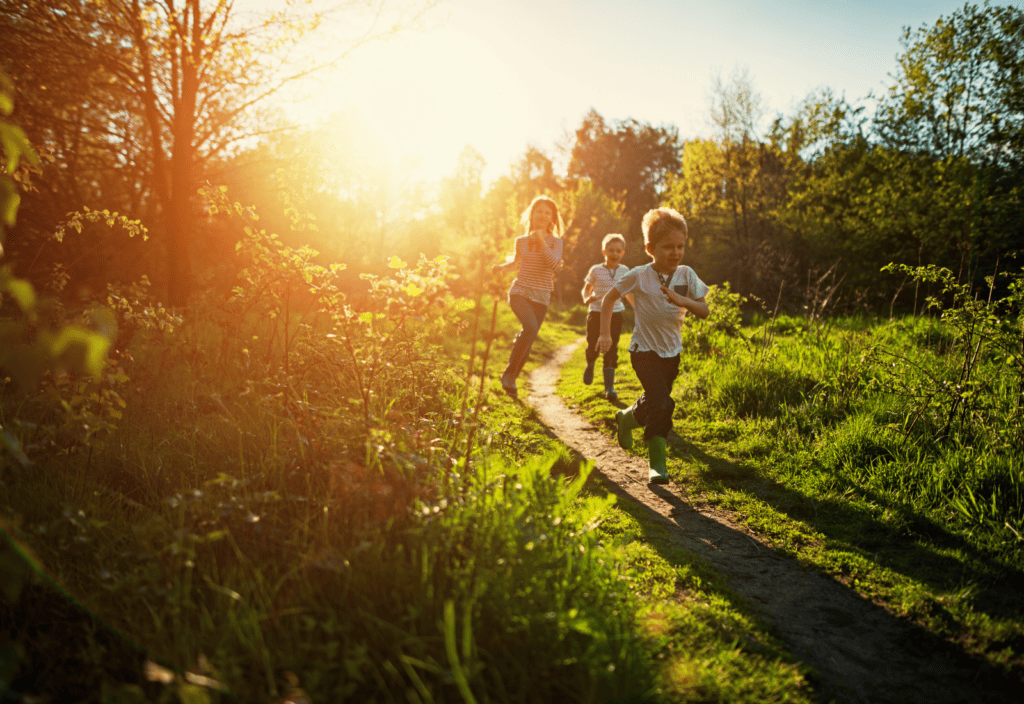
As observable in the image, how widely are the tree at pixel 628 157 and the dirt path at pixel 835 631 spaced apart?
4094 cm

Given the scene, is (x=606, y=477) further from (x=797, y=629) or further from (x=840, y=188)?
(x=840, y=188)

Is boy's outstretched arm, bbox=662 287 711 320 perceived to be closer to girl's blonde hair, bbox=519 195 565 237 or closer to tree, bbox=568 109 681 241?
girl's blonde hair, bbox=519 195 565 237

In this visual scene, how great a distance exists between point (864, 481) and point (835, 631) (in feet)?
6.42

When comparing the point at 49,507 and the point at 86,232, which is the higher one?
the point at 86,232

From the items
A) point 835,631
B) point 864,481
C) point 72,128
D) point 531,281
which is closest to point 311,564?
point 835,631

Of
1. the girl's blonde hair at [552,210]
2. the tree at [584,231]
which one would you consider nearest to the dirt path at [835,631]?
the girl's blonde hair at [552,210]

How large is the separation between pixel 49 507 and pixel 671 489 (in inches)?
159

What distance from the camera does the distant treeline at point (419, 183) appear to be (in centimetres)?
648

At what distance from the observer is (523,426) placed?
559 cm

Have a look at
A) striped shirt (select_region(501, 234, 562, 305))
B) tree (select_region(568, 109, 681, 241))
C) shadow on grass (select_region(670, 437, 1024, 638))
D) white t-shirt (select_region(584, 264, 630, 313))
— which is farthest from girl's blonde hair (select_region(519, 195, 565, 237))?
tree (select_region(568, 109, 681, 241))

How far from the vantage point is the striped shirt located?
6422mm

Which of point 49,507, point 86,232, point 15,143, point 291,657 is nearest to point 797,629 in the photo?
point 291,657

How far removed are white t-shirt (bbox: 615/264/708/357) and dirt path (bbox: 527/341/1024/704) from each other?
4.36 feet

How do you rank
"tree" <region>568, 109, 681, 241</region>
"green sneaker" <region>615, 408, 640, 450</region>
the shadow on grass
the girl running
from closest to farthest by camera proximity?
1. the shadow on grass
2. "green sneaker" <region>615, 408, 640, 450</region>
3. the girl running
4. "tree" <region>568, 109, 681, 241</region>
